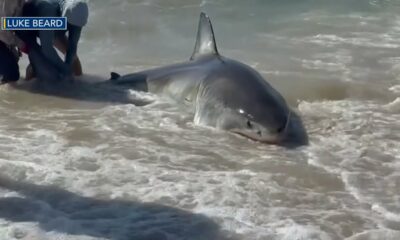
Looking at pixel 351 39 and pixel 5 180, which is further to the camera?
pixel 351 39

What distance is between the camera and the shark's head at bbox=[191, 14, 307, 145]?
7.29 metres

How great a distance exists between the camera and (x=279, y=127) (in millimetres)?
7262

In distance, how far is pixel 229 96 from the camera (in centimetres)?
764

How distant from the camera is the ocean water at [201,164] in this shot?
549cm

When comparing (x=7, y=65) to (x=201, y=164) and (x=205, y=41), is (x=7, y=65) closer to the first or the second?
(x=205, y=41)

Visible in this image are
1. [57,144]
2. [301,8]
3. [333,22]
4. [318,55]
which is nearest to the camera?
[57,144]

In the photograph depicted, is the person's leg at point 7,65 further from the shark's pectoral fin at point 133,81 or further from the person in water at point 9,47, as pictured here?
the shark's pectoral fin at point 133,81

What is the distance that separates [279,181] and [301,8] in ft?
31.6

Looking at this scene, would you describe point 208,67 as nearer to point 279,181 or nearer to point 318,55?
point 279,181

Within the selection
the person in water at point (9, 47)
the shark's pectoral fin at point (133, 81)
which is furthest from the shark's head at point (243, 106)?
the person in water at point (9, 47)

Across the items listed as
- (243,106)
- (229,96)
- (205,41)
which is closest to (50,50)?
(205,41)

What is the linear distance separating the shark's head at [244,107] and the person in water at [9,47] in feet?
8.24

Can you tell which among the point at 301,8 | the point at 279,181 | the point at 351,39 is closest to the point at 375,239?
the point at 279,181

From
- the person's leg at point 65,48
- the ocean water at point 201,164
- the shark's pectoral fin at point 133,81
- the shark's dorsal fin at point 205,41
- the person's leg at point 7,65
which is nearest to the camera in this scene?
the ocean water at point 201,164
